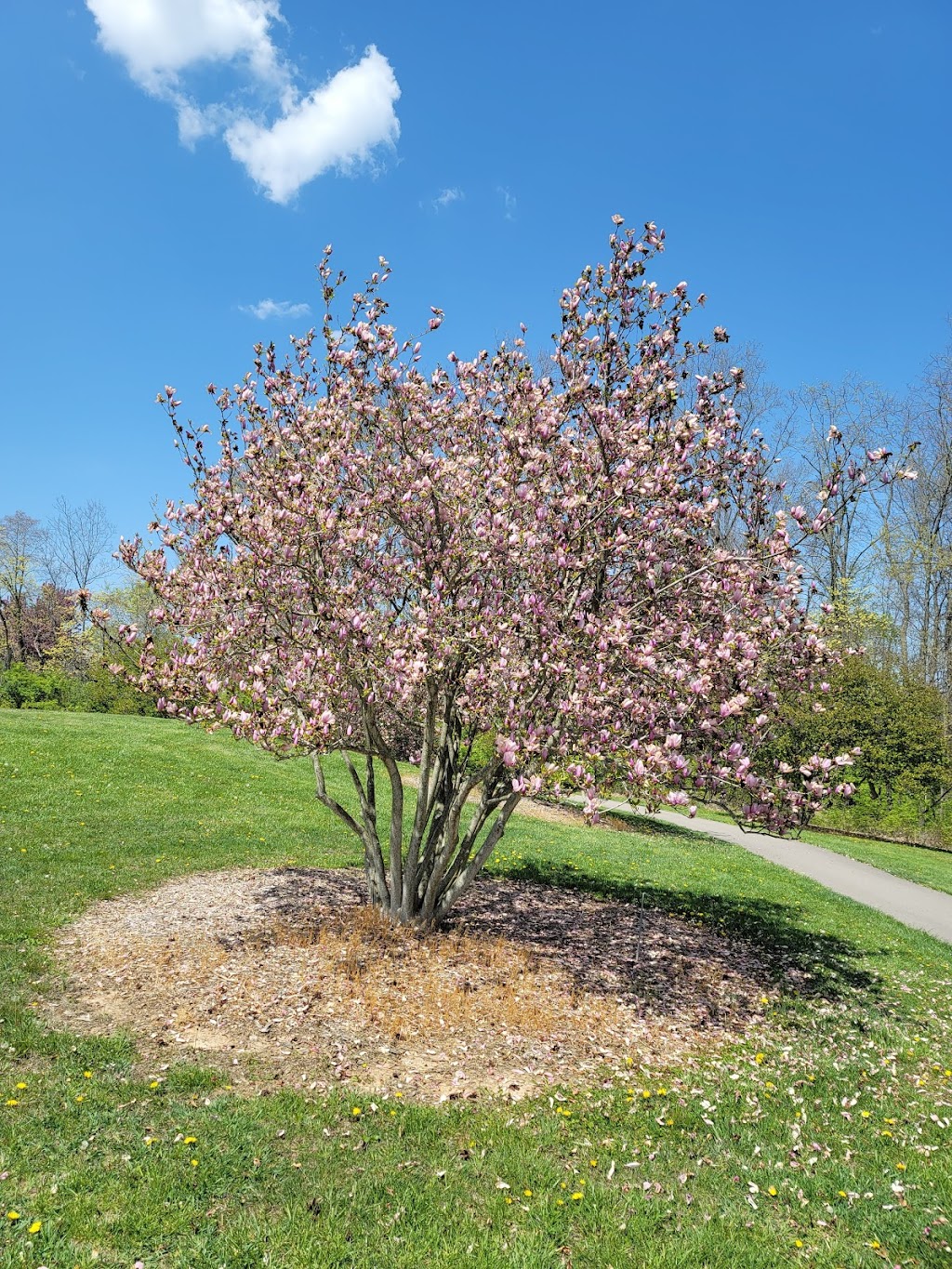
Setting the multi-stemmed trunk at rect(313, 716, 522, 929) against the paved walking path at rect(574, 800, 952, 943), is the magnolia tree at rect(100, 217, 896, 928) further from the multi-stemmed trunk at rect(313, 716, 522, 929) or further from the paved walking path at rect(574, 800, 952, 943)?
the paved walking path at rect(574, 800, 952, 943)

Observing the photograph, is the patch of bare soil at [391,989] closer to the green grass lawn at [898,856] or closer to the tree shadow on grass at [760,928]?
the tree shadow on grass at [760,928]

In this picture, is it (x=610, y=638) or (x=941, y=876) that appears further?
(x=941, y=876)

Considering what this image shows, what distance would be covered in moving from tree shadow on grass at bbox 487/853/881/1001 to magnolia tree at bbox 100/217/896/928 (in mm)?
3129

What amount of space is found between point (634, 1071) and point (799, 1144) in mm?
1287

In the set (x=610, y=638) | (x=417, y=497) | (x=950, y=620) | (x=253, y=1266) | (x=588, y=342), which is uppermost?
(x=950, y=620)

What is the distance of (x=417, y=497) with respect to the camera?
676 centimetres

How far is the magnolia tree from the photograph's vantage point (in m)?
6.25

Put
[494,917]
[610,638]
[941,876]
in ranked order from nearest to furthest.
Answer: [610,638]
[494,917]
[941,876]

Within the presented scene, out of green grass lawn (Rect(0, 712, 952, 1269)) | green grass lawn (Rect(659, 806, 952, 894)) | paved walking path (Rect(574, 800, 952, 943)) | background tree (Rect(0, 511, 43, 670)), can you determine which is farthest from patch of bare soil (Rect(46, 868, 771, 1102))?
background tree (Rect(0, 511, 43, 670))

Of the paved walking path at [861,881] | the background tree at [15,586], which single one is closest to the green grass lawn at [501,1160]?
the paved walking path at [861,881]

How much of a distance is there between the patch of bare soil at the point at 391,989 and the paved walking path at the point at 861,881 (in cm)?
243

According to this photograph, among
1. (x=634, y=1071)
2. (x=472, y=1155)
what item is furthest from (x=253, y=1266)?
(x=634, y=1071)

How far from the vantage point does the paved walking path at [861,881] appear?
43.1 feet

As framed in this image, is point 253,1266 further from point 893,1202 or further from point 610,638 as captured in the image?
point 610,638
